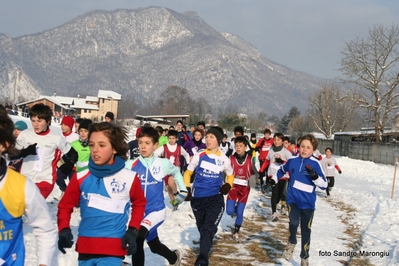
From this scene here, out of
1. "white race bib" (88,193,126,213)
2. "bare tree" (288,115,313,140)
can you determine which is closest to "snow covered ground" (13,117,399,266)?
"white race bib" (88,193,126,213)

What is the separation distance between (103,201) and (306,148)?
14.9ft

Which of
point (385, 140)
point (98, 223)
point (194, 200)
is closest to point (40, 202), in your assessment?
point (98, 223)

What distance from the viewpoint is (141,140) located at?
6414mm

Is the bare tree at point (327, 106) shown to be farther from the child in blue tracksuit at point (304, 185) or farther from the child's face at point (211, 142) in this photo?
the child's face at point (211, 142)

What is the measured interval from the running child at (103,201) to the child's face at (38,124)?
299cm

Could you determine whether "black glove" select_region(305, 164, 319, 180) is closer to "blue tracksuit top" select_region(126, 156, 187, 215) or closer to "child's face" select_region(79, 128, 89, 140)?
"blue tracksuit top" select_region(126, 156, 187, 215)

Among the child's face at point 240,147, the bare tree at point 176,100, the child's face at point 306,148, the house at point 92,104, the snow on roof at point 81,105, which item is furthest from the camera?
the bare tree at point 176,100

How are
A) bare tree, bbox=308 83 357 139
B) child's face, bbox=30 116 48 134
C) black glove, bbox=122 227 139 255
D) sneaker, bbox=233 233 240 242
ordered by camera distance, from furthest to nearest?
bare tree, bbox=308 83 357 139 < sneaker, bbox=233 233 240 242 < child's face, bbox=30 116 48 134 < black glove, bbox=122 227 139 255

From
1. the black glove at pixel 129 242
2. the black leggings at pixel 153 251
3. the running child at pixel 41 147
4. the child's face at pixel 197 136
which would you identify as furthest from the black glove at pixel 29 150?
the child's face at pixel 197 136

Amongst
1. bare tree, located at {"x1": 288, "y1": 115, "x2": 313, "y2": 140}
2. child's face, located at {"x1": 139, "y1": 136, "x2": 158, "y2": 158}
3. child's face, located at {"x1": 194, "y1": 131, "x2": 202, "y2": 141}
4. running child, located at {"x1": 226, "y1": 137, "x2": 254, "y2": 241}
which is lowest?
running child, located at {"x1": 226, "y1": 137, "x2": 254, "y2": 241}

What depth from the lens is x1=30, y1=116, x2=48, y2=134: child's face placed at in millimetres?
7138

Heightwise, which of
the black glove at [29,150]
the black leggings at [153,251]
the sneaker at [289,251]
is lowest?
the sneaker at [289,251]

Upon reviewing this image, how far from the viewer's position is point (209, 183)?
26.1 ft

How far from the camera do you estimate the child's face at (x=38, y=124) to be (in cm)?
714
